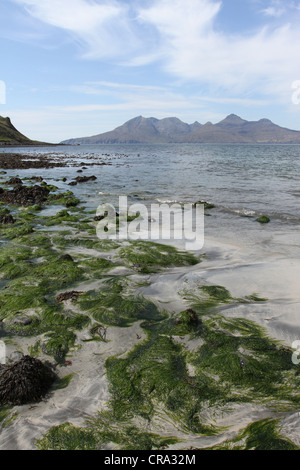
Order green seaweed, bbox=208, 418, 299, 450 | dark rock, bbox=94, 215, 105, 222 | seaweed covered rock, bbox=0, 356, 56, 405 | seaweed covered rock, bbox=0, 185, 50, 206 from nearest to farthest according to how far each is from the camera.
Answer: green seaweed, bbox=208, 418, 299, 450
seaweed covered rock, bbox=0, 356, 56, 405
dark rock, bbox=94, 215, 105, 222
seaweed covered rock, bbox=0, 185, 50, 206

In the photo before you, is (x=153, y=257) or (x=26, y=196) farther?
(x=26, y=196)

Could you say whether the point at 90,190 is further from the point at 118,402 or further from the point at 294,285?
the point at 118,402

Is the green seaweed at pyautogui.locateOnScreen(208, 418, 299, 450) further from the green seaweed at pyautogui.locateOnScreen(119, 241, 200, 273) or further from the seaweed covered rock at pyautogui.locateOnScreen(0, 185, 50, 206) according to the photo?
the seaweed covered rock at pyautogui.locateOnScreen(0, 185, 50, 206)

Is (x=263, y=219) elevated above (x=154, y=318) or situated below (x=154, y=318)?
above

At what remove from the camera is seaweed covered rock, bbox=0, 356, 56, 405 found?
119 inches

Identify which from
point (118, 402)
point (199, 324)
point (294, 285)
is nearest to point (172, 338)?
point (199, 324)

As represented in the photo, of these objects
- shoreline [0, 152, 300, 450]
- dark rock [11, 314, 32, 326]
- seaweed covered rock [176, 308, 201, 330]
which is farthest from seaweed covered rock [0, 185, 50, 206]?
seaweed covered rock [176, 308, 201, 330]

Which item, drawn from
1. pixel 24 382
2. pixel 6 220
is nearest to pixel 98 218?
pixel 6 220

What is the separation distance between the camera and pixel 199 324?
449cm

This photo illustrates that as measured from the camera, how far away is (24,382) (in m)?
3.07

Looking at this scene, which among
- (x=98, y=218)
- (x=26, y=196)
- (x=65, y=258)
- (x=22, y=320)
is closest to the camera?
(x=22, y=320)

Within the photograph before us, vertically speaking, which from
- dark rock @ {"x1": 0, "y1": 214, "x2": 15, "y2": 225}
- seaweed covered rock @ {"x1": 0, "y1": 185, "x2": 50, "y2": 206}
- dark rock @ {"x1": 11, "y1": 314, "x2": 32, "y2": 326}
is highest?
seaweed covered rock @ {"x1": 0, "y1": 185, "x2": 50, "y2": 206}

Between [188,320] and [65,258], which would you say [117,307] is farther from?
[65,258]

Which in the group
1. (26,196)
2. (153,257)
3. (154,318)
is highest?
(26,196)
